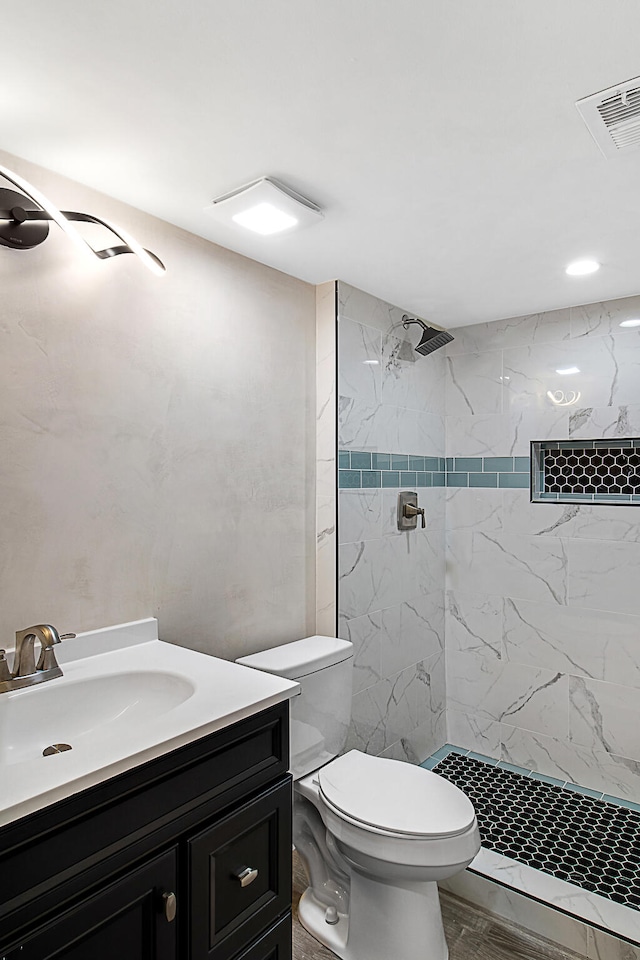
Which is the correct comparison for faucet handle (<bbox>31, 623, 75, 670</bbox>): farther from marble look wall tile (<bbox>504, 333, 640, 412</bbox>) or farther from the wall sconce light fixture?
marble look wall tile (<bbox>504, 333, 640, 412</bbox>)

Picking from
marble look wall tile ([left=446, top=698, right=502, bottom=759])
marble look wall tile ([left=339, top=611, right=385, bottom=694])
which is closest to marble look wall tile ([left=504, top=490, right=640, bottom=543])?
marble look wall tile ([left=339, top=611, right=385, bottom=694])

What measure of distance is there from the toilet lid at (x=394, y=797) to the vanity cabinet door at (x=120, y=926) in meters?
0.78

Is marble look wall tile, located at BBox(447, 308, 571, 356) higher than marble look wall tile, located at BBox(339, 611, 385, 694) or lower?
higher

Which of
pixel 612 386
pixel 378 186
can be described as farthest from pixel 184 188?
pixel 612 386

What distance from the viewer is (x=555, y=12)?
1052mm

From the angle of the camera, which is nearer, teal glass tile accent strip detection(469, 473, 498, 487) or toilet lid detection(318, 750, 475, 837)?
toilet lid detection(318, 750, 475, 837)

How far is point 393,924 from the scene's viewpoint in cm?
183

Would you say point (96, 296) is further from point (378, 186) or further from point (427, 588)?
point (427, 588)

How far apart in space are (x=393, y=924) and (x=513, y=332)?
8.27ft

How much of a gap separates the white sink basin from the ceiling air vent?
62.5 inches

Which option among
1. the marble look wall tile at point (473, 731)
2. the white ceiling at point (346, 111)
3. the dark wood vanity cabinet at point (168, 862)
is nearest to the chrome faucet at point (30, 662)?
the dark wood vanity cabinet at point (168, 862)

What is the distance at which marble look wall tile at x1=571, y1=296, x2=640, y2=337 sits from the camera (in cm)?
268

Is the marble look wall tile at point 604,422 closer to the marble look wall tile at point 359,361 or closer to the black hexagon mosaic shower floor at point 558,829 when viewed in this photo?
the marble look wall tile at point 359,361

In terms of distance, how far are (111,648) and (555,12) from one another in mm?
1734
